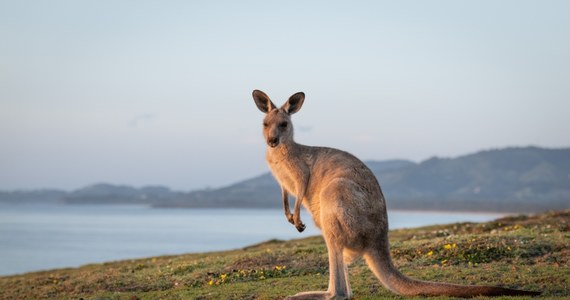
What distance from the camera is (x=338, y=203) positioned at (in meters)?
9.61

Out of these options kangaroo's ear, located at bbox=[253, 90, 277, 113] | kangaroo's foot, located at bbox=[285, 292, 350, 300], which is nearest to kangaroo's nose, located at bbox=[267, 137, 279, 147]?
kangaroo's ear, located at bbox=[253, 90, 277, 113]

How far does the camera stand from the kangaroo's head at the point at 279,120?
1019 cm

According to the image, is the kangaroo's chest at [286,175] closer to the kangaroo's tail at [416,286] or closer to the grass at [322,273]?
the kangaroo's tail at [416,286]

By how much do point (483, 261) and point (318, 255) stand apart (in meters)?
4.12

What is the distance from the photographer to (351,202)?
9.66m

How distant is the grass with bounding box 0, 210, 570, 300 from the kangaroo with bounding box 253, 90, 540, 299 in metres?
1.55

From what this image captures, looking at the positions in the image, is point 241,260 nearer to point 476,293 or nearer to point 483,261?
point 483,261

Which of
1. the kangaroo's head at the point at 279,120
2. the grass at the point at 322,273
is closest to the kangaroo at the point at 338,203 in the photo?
the kangaroo's head at the point at 279,120

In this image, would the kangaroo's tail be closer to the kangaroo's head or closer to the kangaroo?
the kangaroo

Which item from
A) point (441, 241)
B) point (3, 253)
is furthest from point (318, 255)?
point (3, 253)

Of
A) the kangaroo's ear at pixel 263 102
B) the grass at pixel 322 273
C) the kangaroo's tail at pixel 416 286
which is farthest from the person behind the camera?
the grass at pixel 322 273

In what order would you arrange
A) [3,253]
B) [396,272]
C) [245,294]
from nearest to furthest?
1. [396,272]
2. [245,294]
3. [3,253]

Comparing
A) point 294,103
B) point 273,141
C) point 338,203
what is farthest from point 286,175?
point 338,203

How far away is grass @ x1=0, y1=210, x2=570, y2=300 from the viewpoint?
1302cm
